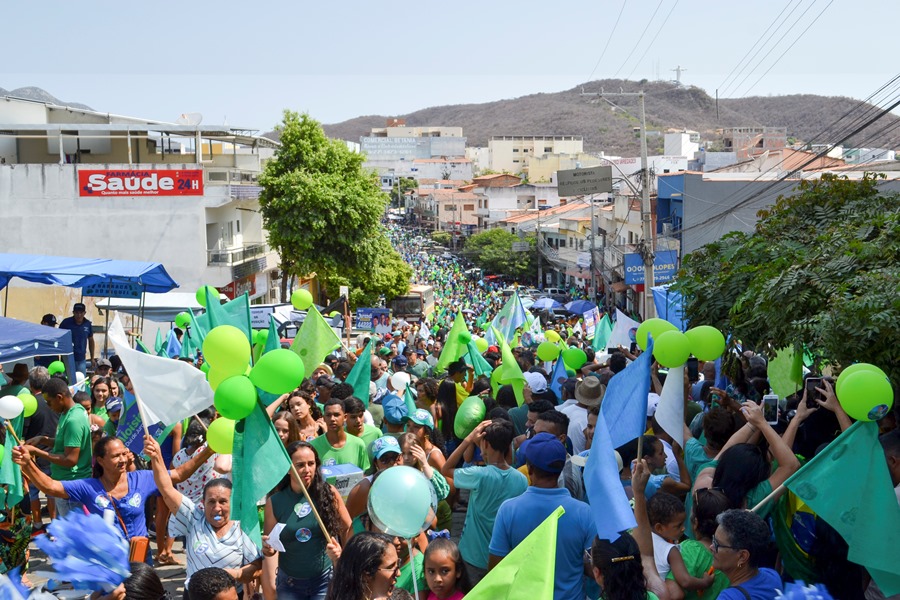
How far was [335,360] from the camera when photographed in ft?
42.5

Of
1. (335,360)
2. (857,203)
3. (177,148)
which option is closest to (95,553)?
(857,203)

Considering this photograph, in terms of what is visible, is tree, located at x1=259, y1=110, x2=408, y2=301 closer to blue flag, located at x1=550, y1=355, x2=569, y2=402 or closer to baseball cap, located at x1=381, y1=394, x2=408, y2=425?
blue flag, located at x1=550, y1=355, x2=569, y2=402

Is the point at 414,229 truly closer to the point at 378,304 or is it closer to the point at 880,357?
the point at 378,304

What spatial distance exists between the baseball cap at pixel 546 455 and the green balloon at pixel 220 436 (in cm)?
194

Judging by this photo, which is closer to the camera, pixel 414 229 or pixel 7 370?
pixel 7 370

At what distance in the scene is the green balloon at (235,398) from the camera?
508cm

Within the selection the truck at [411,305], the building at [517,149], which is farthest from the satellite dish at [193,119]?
the building at [517,149]

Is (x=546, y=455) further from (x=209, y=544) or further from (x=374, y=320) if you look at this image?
(x=374, y=320)

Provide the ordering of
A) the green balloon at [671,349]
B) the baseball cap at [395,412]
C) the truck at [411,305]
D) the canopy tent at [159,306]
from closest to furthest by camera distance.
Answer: the green balloon at [671,349] → the baseball cap at [395,412] → the canopy tent at [159,306] → the truck at [411,305]

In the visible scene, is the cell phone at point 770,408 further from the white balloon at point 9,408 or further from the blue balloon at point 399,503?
the white balloon at point 9,408

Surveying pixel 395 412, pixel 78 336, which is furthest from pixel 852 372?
pixel 78 336

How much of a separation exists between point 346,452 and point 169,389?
1.18 meters

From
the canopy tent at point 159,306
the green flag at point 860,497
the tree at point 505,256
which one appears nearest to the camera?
the green flag at point 860,497

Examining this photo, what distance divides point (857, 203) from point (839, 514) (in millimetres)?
5272
